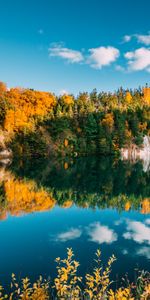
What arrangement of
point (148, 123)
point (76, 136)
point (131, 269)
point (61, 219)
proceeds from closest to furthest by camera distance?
point (131, 269)
point (61, 219)
point (76, 136)
point (148, 123)

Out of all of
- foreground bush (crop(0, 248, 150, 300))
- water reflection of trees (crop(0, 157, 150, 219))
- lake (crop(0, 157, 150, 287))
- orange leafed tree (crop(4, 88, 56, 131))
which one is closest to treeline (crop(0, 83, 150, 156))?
orange leafed tree (crop(4, 88, 56, 131))

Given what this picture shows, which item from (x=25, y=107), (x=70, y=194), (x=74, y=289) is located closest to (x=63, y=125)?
(x=25, y=107)

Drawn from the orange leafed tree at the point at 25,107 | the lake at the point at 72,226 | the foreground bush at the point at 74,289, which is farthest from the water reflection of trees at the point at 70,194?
the orange leafed tree at the point at 25,107

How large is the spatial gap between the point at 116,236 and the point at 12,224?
Answer: 7.24 meters

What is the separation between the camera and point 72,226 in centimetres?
2191

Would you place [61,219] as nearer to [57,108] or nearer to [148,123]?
[57,108]

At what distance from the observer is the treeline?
84812mm

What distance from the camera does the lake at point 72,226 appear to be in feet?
49.3

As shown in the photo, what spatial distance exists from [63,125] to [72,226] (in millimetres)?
70239

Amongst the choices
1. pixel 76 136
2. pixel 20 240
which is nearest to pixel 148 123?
pixel 76 136

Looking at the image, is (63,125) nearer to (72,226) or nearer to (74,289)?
(72,226)

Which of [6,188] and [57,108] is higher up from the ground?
[57,108]

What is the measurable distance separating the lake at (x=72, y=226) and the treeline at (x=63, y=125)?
47221mm

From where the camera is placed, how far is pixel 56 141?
88875mm
